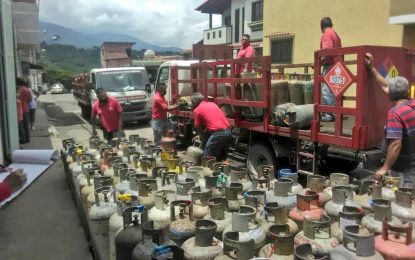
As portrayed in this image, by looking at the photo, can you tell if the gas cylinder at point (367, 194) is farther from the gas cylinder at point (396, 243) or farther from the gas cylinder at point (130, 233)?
the gas cylinder at point (130, 233)

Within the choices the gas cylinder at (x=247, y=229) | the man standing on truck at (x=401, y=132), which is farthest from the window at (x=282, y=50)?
the gas cylinder at (x=247, y=229)

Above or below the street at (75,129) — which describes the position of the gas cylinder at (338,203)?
above

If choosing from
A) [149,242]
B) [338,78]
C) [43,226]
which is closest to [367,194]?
[149,242]

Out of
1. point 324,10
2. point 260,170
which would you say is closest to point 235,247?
point 260,170

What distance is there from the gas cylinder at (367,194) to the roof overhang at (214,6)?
32.0m

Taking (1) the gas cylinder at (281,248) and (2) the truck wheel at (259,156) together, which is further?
(2) the truck wheel at (259,156)

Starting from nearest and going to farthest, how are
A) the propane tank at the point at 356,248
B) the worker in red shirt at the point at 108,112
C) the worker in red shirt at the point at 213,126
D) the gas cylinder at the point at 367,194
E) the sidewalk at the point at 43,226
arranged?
1. the propane tank at the point at 356,248
2. the gas cylinder at the point at 367,194
3. the sidewalk at the point at 43,226
4. the worker in red shirt at the point at 213,126
5. the worker in red shirt at the point at 108,112

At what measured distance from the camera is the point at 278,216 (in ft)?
9.42

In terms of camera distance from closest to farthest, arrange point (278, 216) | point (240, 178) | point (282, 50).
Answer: point (278, 216) → point (240, 178) → point (282, 50)

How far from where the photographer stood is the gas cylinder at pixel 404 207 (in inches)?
113

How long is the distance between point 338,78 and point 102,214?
3372 mm

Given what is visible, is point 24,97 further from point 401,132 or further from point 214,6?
point 214,6

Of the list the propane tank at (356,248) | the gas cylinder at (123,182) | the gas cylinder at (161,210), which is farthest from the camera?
the gas cylinder at (123,182)

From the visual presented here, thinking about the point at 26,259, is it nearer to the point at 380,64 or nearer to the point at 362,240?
the point at 362,240
